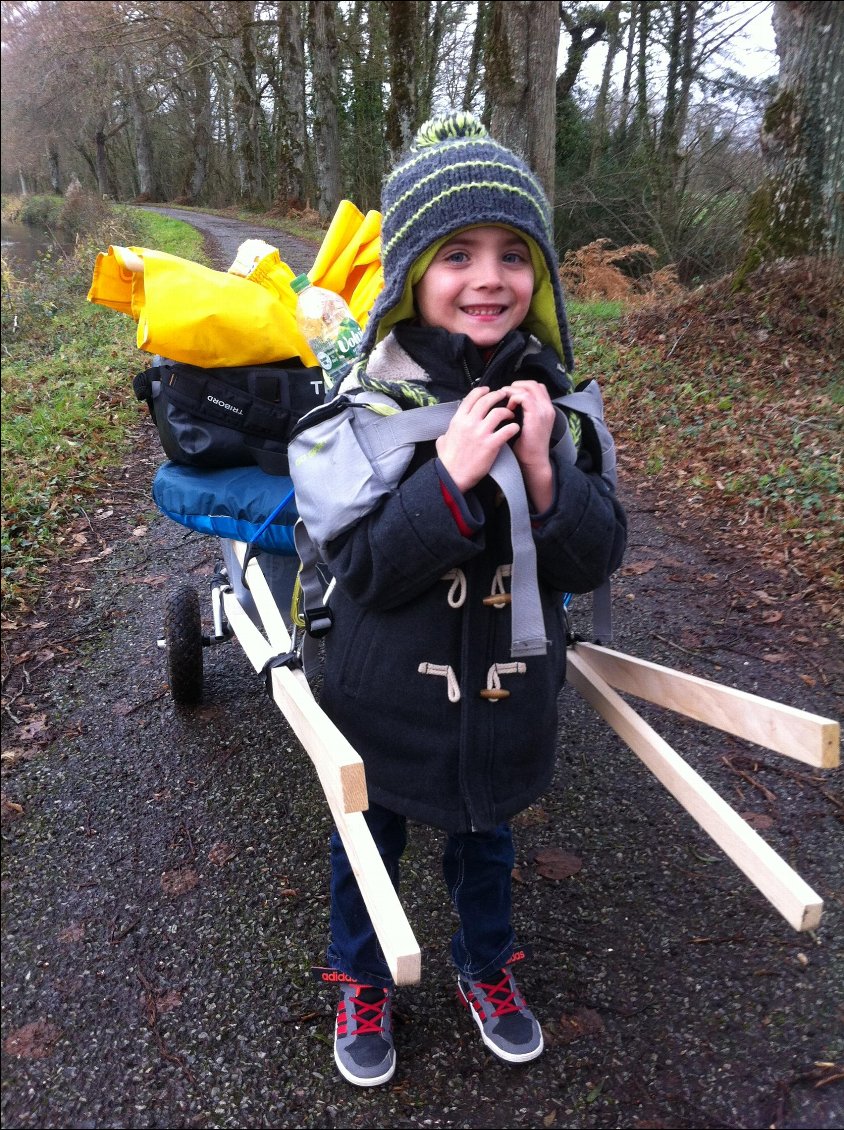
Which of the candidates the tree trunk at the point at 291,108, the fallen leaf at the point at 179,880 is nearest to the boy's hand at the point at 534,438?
the fallen leaf at the point at 179,880

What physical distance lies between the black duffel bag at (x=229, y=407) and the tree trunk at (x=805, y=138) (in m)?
5.81

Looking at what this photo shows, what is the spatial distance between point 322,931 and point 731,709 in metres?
1.33

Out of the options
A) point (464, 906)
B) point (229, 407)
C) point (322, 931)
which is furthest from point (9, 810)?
point (464, 906)

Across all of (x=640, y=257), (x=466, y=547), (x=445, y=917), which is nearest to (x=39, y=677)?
A: (x=445, y=917)

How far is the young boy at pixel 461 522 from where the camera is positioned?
1.68 meters

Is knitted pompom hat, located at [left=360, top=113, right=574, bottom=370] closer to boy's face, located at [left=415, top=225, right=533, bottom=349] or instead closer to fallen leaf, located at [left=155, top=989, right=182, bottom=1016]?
boy's face, located at [left=415, top=225, right=533, bottom=349]

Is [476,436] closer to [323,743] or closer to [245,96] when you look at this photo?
[323,743]

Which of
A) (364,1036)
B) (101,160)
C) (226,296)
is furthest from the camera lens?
(101,160)

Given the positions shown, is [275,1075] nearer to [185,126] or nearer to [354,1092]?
[354,1092]

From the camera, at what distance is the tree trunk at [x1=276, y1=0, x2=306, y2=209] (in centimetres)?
2295

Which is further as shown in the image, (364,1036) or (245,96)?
(245,96)

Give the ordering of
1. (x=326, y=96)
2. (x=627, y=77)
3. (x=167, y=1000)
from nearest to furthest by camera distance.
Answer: (x=167, y=1000), (x=627, y=77), (x=326, y=96)

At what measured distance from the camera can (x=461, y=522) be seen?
1.65 meters

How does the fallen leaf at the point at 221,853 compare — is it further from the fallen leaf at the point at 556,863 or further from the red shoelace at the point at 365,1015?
the fallen leaf at the point at 556,863
